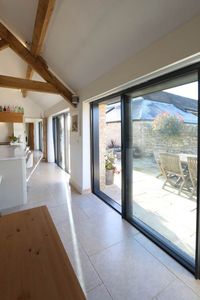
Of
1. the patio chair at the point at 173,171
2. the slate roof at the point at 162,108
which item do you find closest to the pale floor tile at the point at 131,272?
the patio chair at the point at 173,171

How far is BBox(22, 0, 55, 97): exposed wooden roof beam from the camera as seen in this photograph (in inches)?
80.1

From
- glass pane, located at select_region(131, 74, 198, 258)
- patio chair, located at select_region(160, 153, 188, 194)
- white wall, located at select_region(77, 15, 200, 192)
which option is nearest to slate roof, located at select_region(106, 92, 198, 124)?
glass pane, located at select_region(131, 74, 198, 258)

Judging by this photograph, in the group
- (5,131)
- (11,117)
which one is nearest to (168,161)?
(11,117)

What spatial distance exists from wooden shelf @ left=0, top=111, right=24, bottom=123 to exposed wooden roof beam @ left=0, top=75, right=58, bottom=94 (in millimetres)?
3269

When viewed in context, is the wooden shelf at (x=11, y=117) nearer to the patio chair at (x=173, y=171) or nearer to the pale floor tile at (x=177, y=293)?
the patio chair at (x=173, y=171)

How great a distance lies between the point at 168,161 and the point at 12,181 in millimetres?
2611

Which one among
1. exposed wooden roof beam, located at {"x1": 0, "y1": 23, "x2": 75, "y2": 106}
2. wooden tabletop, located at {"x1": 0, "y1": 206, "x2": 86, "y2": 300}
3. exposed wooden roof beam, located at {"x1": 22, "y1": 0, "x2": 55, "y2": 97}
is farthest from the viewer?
exposed wooden roof beam, located at {"x1": 0, "y1": 23, "x2": 75, "y2": 106}

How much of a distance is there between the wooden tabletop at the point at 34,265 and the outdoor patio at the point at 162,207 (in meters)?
1.52

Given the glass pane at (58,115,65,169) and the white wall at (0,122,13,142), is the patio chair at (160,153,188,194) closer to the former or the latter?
the glass pane at (58,115,65,169)

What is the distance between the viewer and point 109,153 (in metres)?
4.01

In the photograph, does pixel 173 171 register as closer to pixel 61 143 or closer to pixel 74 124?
pixel 74 124

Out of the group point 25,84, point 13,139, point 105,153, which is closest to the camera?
point 25,84

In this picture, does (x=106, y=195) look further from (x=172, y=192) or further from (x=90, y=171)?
(x=172, y=192)

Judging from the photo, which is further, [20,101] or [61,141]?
[20,101]
